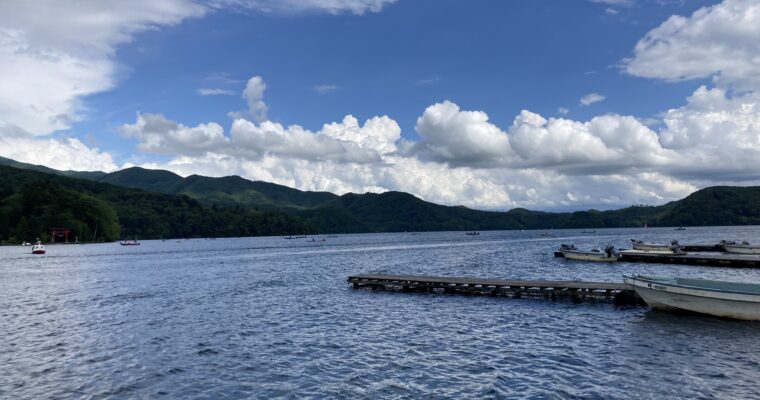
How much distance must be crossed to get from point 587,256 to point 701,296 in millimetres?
69246

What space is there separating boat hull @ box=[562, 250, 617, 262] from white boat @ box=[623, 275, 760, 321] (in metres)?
60.3

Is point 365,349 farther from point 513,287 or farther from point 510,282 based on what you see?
point 510,282

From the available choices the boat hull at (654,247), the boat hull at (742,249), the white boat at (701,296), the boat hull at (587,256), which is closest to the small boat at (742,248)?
the boat hull at (742,249)

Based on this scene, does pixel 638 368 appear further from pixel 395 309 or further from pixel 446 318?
pixel 395 309

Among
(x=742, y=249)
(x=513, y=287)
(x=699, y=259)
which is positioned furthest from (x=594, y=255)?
(x=513, y=287)

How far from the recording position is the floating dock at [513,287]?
5000 cm

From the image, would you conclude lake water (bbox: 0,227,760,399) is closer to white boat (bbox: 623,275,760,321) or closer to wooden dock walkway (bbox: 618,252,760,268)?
white boat (bbox: 623,275,760,321)

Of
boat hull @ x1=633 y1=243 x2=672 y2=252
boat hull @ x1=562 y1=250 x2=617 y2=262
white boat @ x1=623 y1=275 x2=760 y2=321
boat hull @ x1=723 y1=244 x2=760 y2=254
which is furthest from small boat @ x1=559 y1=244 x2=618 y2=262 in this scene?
white boat @ x1=623 y1=275 x2=760 y2=321

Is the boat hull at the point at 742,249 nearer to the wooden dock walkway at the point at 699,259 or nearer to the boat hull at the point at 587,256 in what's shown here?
the wooden dock walkway at the point at 699,259

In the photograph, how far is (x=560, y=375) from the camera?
2548 cm

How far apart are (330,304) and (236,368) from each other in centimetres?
2457

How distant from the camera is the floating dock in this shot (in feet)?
164

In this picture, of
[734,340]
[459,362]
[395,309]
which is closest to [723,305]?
[734,340]

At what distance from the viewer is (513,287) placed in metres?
56.0
